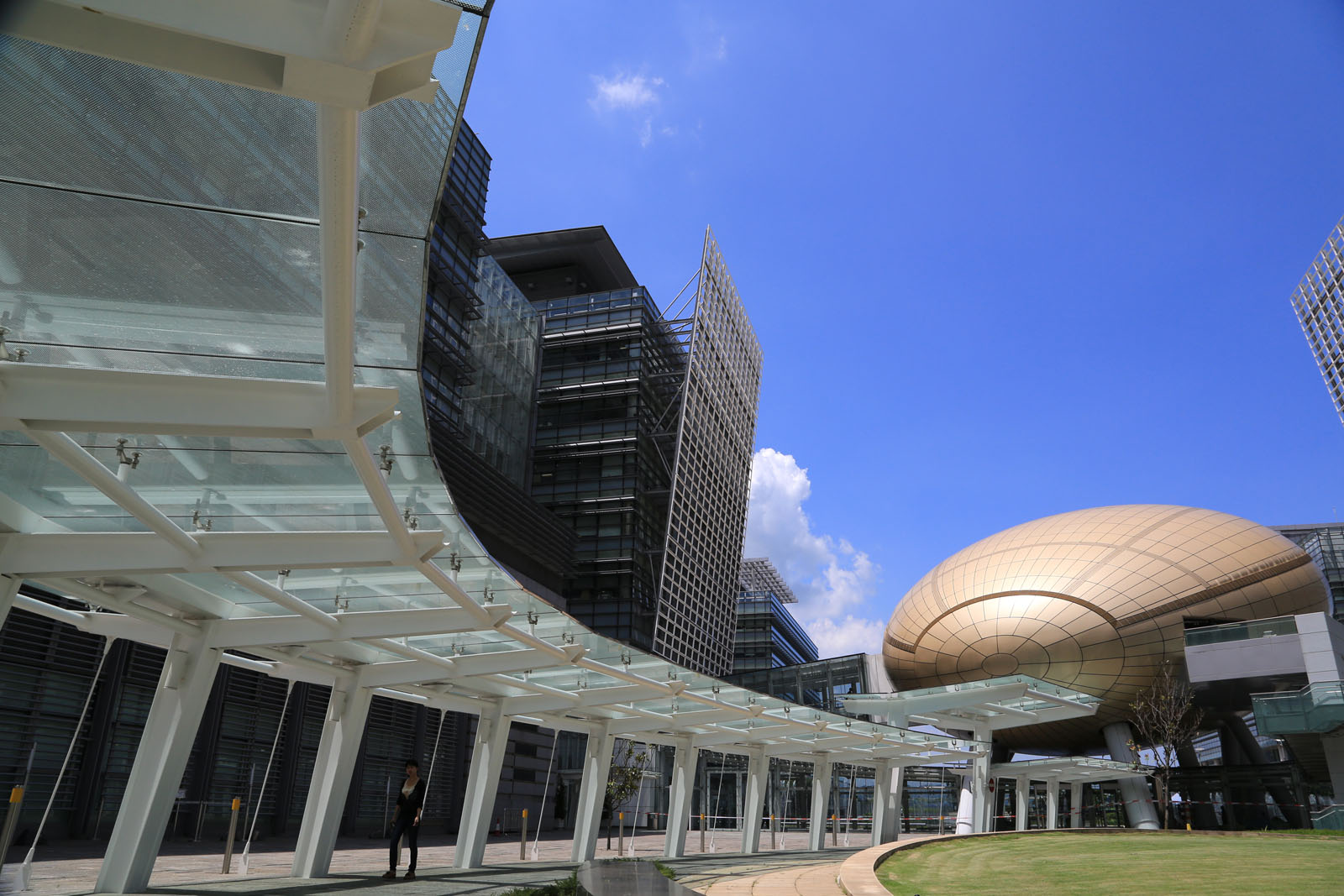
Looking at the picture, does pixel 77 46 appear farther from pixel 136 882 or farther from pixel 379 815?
pixel 379 815

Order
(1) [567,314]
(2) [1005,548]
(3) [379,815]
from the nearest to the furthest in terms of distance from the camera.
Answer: (3) [379,815] < (2) [1005,548] < (1) [567,314]

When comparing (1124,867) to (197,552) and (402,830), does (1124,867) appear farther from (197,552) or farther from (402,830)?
(197,552)

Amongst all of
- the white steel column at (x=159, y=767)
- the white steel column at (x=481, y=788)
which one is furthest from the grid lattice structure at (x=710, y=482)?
the white steel column at (x=159, y=767)

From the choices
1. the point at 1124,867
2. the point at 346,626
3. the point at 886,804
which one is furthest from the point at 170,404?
the point at 886,804

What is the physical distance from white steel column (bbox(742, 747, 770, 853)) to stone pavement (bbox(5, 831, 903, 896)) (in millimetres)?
973

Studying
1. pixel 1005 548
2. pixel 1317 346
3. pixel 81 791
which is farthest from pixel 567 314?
pixel 1317 346

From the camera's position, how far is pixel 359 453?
18.9ft

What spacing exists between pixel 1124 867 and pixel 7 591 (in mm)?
12838

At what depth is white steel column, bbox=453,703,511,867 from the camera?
14.8 metres

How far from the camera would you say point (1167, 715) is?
3697 cm

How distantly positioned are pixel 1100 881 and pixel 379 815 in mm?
20504

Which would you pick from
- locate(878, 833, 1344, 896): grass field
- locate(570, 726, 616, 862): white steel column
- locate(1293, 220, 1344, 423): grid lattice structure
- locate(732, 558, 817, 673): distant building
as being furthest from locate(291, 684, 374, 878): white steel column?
locate(1293, 220, 1344, 423): grid lattice structure

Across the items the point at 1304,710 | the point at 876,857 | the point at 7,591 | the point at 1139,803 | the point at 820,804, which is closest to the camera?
the point at 7,591

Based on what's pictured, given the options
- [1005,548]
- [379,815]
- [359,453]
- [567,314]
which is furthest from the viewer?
[567,314]
